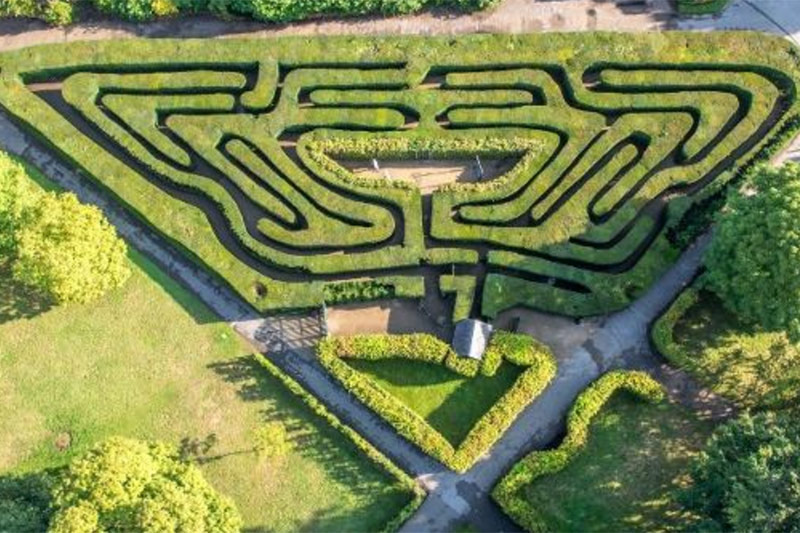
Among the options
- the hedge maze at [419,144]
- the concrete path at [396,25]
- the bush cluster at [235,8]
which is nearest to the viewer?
the hedge maze at [419,144]

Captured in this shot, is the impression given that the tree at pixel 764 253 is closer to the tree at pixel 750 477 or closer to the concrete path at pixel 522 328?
the concrete path at pixel 522 328

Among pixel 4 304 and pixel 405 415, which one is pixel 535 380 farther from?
pixel 4 304

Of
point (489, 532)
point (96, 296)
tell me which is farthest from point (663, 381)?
point (96, 296)

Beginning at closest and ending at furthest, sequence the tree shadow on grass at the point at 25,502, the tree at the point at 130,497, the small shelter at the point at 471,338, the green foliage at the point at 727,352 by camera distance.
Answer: the tree at the point at 130,497, the tree shadow on grass at the point at 25,502, the small shelter at the point at 471,338, the green foliage at the point at 727,352

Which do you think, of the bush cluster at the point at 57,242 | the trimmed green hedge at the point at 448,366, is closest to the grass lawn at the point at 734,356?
the trimmed green hedge at the point at 448,366

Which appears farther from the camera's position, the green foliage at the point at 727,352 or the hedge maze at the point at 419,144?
the hedge maze at the point at 419,144

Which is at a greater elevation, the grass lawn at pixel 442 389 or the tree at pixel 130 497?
the grass lawn at pixel 442 389

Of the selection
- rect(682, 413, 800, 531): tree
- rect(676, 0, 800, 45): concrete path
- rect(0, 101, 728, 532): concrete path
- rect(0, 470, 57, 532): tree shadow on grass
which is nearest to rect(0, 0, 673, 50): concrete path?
rect(676, 0, 800, 45): concrete path
